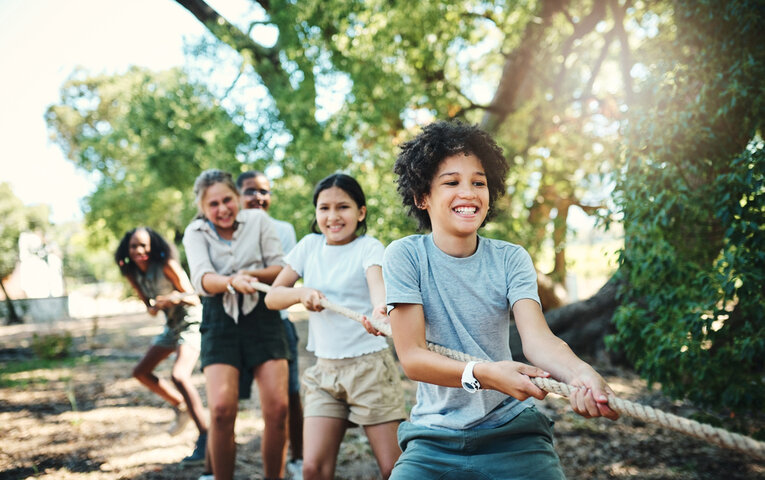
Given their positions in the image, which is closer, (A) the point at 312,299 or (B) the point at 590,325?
(A) the point at 312,299

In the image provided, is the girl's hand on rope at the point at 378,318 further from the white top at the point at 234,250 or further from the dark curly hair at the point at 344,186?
the white top at the point at 234,250

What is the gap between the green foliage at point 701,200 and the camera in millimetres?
3029

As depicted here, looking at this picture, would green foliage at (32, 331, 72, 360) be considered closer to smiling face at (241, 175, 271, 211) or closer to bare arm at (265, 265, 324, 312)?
smiling face at (241, 175, 271, 211)

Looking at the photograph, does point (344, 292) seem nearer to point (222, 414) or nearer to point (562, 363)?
point (222, 414)

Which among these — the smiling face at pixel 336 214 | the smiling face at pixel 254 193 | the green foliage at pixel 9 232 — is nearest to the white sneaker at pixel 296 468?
the smiling face at pixel 336 214

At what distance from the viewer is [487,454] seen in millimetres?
Answer: 1746

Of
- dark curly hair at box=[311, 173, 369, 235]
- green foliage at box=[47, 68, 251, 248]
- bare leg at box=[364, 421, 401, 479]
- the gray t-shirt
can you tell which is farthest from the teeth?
green foliage at box=[47, 68, 251, 248]

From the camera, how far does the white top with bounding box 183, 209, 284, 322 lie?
10.2ft

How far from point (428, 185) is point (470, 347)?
0.58 m

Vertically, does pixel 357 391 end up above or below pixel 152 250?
below

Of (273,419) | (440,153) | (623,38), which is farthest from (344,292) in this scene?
(623,38)

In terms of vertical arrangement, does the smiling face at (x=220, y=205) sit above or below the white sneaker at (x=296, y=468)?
above

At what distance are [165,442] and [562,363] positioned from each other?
13.2 ft

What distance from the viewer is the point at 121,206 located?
15.3 metres
